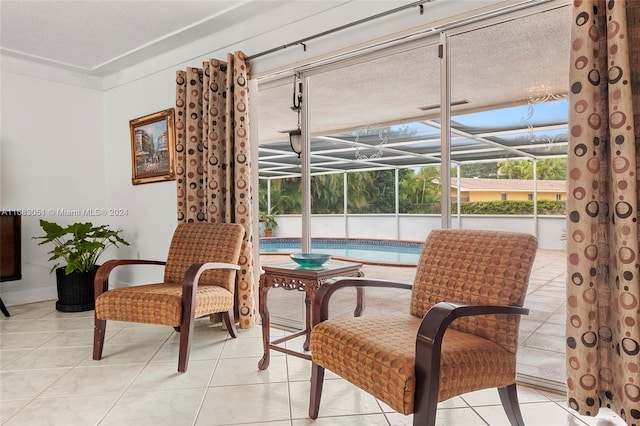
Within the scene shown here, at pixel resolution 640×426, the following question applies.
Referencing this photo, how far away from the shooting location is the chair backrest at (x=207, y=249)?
311 centimetres

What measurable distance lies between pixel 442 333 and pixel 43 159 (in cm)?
465

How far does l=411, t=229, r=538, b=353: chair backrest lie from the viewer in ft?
5.72

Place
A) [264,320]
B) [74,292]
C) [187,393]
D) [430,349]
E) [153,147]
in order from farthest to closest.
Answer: [153,147]
[74,292]
[264,320]
[187,393]
[430,349]

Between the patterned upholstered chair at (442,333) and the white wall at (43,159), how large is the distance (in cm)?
385

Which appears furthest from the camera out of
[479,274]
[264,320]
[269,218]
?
[269,218]

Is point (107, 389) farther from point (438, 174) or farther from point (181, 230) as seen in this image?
point (438, 174)

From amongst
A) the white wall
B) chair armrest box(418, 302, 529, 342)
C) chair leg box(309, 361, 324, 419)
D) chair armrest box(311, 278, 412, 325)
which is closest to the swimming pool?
chair armrest box(311, 278, 412, 325)

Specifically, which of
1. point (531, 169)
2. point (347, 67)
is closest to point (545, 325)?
point (531, 169)

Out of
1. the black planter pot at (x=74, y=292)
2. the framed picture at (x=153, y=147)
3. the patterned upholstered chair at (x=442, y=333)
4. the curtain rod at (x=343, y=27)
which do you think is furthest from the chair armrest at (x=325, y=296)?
the black planter pot at (x=74, y=292)

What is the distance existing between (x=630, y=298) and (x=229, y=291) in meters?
2.33

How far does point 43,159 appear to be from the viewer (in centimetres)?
450

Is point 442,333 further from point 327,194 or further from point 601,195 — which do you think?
point 327,194

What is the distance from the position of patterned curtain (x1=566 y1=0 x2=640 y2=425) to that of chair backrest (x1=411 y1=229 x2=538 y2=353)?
0.32 metres

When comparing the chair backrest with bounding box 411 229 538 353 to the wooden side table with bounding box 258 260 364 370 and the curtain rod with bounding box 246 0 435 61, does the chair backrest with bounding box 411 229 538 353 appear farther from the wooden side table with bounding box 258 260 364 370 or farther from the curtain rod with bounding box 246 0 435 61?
the curtain rod with bounding box 246 0 435 61
